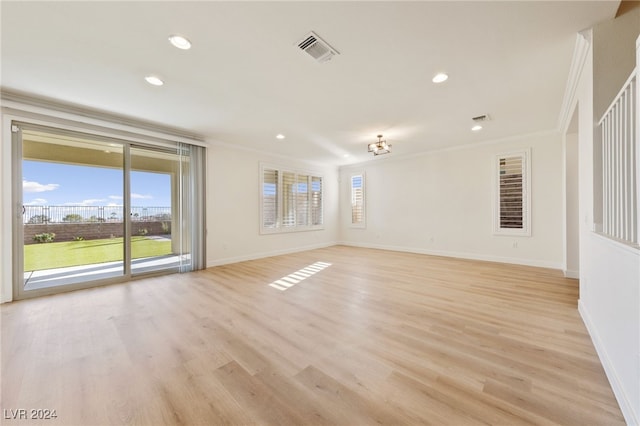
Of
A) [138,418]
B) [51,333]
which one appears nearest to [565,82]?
[138,418]

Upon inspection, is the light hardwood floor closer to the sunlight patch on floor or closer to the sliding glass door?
the sunlight patch on floor

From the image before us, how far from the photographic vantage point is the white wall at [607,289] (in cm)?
123

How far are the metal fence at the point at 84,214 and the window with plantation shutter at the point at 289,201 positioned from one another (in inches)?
89.6

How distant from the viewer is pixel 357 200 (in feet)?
24.3

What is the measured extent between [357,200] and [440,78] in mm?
4957

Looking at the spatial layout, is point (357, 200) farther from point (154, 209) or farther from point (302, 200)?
point (154, 209)

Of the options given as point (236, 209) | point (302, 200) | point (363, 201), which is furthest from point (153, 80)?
point (363, 201)

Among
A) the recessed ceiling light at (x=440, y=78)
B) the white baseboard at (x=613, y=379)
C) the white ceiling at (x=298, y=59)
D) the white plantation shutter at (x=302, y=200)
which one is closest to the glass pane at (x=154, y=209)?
the white ceiling at (x=298, y=59)

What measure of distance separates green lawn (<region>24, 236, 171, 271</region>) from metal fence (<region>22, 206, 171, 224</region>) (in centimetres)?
37

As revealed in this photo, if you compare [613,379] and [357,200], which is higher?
[357,200]

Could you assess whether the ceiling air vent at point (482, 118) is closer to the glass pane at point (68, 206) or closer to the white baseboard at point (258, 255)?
the white baseboard at point (258, 255)

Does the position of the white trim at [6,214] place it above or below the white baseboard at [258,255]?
above

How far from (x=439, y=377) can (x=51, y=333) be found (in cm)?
343

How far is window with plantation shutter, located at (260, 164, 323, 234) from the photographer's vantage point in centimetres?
587
